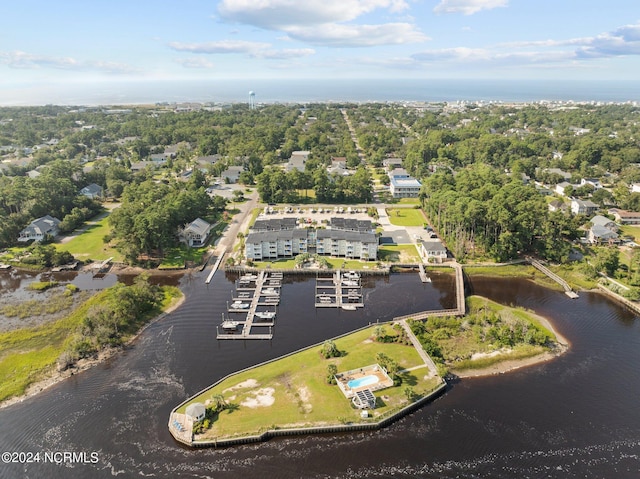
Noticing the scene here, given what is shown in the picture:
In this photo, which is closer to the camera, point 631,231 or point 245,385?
point 245,385

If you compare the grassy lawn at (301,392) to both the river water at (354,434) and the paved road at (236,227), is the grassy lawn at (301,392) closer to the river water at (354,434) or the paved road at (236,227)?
the river water at (354,434)

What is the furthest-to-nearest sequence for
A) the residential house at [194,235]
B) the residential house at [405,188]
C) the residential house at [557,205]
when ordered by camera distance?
the residential house at [405,188] < the residential house at [557,205] < the residential house at [194,235]

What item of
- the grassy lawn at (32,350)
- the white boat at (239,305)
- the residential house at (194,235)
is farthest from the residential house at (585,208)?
the grassy lawn at (32,350)

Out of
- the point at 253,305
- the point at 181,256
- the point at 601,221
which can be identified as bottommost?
the point at 253,305

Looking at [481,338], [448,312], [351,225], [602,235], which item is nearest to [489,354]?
[481,338]

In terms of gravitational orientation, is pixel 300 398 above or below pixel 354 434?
above

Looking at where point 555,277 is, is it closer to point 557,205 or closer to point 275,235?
point 557,205
